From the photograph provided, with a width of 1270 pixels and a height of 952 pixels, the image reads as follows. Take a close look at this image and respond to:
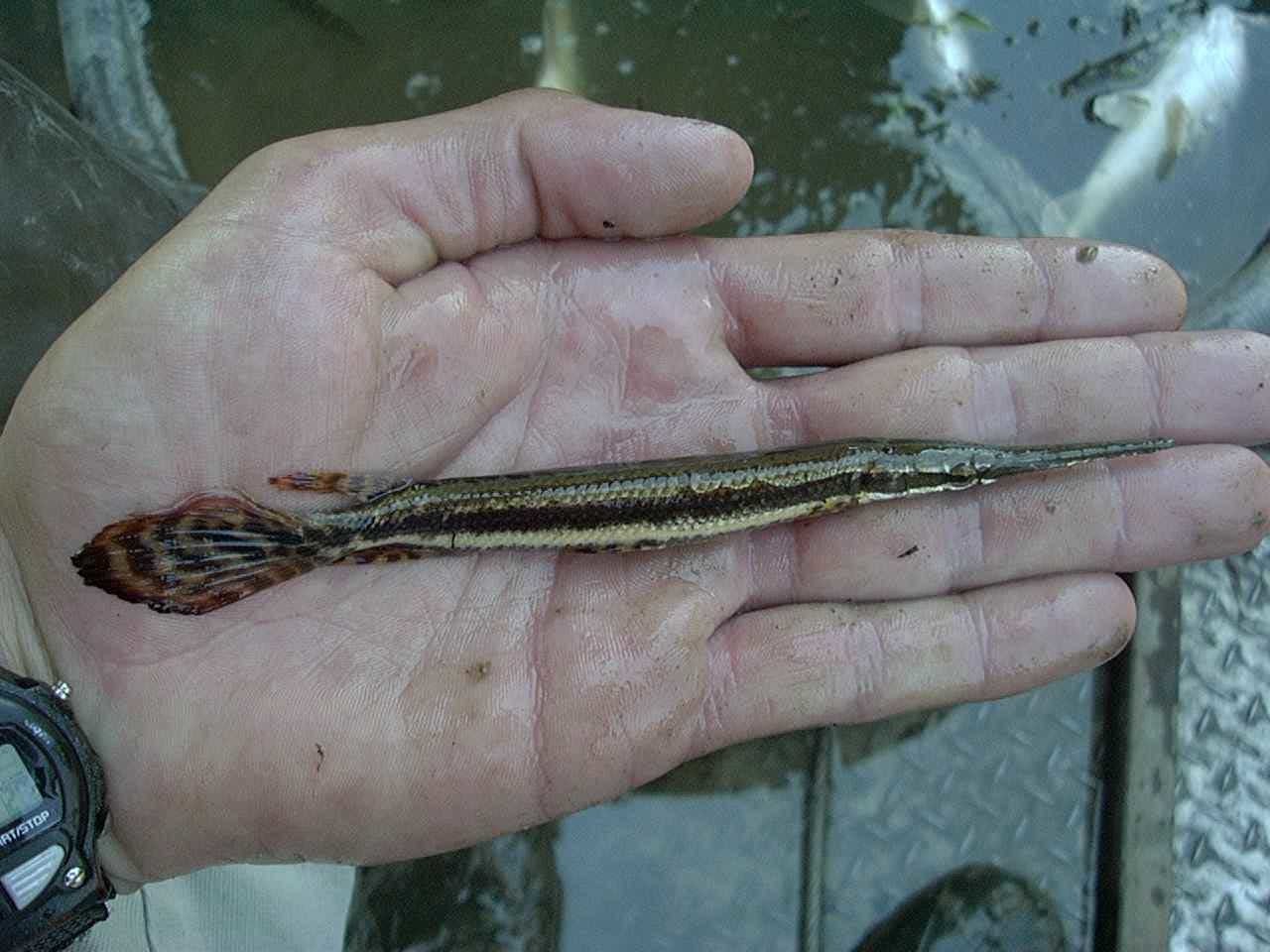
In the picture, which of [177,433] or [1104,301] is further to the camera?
[1104,301]

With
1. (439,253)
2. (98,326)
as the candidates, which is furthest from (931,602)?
(98,326)

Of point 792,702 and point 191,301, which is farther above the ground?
point 191,301

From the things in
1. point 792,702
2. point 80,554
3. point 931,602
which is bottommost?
point 792,702

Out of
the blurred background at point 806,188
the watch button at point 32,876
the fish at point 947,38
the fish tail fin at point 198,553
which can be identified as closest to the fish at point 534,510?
the fish tail fin at point 198,553

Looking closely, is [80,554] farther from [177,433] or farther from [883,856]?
[883,856]

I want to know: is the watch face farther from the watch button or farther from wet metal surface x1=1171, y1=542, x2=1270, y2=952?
wet metal surface x1=1171, y1=542, x2=1270, y2=952

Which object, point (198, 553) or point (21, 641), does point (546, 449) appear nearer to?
point (198, 553)

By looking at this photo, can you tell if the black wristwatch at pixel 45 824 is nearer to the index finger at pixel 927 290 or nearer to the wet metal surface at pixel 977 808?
the index finger at pixel 927 290
